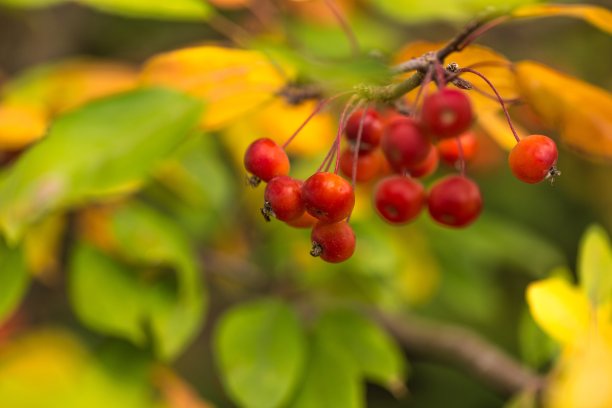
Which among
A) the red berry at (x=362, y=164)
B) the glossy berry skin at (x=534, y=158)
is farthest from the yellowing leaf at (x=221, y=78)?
the glossy berry skin at (x=534, y=158)

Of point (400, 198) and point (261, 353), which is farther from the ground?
point (400, 198)

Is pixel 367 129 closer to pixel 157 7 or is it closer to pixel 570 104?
pixel 570 104

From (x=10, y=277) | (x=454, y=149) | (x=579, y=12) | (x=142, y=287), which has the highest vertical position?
(x=579, y=12)

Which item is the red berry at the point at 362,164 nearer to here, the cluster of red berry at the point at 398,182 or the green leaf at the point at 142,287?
the cluster of red berry at the point at 398,182

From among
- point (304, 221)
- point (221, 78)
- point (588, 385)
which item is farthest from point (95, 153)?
point (588, 385)

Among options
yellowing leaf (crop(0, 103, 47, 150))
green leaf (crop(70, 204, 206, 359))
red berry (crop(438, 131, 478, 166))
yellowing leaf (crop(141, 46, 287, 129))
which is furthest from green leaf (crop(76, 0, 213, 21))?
red berry (crop(438, 131, 478, 166))

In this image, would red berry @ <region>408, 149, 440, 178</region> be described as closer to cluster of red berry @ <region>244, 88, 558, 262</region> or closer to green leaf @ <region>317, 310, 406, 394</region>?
cluster of red berry @ <region>244, 88, 558, 262</region>
